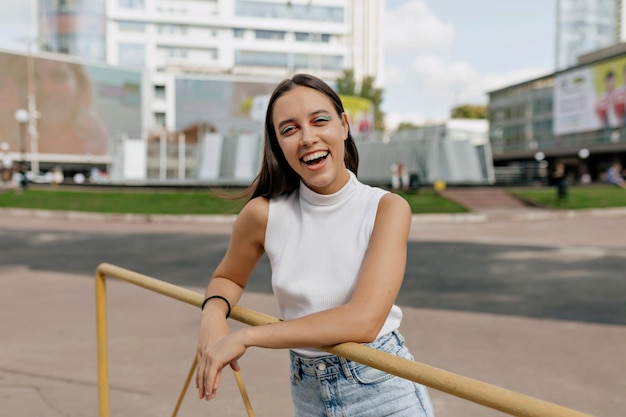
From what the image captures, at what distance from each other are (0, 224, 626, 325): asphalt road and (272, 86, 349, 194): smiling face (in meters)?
5.26

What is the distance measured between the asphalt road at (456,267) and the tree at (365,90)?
213ft

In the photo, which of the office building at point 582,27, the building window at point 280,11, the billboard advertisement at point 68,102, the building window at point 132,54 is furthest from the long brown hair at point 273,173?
the office building at point 582,27

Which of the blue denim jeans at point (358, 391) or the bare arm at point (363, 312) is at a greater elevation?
the bare arm at point (363, 312)

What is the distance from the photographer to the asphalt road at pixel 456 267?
6971mm

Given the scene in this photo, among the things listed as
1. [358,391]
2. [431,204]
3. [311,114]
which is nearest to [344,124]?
[311,114]

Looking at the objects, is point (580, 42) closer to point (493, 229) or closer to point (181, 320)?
point (493, 229)

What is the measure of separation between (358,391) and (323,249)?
42 cm

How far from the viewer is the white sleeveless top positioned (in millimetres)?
1752

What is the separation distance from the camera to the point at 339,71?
3265 inches

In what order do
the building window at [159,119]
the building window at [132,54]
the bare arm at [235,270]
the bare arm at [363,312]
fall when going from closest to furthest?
the bare arm at [363,312] → the bare arm at [235,270] → the building window at [159,119] → the building window at [132,54]

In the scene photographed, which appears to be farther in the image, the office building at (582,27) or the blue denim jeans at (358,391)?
the office building at (582,27)

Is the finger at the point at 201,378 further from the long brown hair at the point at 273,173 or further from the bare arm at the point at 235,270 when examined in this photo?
the long brown hair at the point at 273,173

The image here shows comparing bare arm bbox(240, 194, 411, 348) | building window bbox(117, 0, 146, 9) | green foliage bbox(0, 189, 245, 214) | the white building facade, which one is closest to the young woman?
bare arm bbox(240, 194, 411, 348)

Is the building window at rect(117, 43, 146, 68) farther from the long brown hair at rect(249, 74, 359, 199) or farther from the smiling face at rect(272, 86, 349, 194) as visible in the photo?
the smiling face at rect(272, 86, 349, 194)
